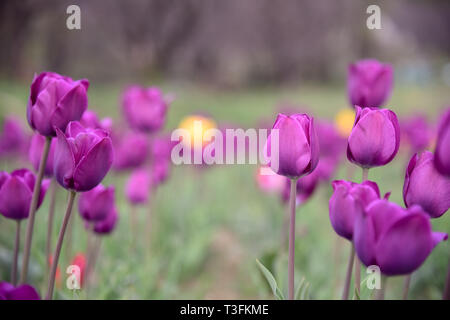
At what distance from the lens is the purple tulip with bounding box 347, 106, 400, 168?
31 centimetres

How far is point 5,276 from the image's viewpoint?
581mm

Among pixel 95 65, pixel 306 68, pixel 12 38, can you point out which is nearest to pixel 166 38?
pixel 95 65

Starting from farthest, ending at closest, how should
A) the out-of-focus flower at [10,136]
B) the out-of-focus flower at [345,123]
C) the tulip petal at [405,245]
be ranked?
the out-of-focus flower at [345,123]
the out-of-focus flower at [10,136]
the tulip petal at [405,245]

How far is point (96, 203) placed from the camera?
1.42ft

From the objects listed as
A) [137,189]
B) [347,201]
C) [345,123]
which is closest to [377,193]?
[347,201]

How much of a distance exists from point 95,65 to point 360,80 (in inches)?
74.5

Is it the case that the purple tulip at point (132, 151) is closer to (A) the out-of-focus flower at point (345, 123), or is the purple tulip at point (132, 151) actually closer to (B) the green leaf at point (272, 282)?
(B) the green leaf at point (272, 282)

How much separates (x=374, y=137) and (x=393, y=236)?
0.30ft

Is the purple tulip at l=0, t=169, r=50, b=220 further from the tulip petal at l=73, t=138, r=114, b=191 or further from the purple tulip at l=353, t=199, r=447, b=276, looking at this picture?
the purple tulip at l=353, t=199, r=447, b=276

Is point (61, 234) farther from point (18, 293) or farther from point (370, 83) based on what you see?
point (370, 83)

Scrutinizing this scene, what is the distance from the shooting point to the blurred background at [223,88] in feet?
2.35

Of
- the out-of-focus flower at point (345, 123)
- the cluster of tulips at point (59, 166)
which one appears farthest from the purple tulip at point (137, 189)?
the out-of-focus flower at point (345, 123)

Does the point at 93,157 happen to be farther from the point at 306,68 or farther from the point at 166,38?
the point at 306,68

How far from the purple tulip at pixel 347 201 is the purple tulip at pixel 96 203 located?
25cm
